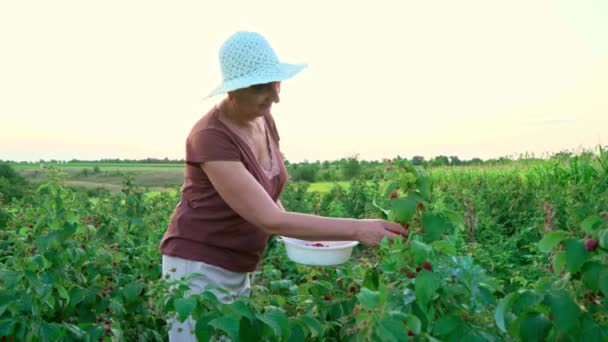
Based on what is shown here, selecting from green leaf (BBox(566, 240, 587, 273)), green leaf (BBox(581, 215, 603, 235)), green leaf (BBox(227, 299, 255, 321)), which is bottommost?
green leaf (BBox(227, 299, 255, 321))

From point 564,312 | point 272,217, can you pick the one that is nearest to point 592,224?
point 564,312

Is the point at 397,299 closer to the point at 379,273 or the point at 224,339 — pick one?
the point at 379,273

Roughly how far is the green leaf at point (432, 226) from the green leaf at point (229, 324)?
592mm

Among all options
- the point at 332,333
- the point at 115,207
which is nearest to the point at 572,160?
the point at 115,207

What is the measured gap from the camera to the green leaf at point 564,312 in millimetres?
1618

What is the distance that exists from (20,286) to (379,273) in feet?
4.70

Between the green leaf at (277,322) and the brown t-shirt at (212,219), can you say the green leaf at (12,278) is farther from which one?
the green leaf at (277,322)

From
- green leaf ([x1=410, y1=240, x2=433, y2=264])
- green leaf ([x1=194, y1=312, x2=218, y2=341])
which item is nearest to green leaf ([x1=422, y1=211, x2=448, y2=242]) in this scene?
green leaf ([x1=410, y1=240, x2=433, y2=264])

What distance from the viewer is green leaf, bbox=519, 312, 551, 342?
1.71 meters

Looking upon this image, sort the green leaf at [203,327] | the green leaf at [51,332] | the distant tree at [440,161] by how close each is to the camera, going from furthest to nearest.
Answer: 1. the distant tree at [440,161]
2. the green leaf at [51,332]
3. the green leaf at [203,327]

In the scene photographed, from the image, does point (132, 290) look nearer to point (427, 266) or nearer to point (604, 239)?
point (427, 266)

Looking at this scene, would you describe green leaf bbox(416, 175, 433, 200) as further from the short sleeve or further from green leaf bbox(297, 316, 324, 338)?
the short sleeve

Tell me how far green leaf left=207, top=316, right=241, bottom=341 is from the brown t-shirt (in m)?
0.81

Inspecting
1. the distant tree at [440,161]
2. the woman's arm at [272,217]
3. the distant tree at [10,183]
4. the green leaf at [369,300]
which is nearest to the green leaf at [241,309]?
the woman's arm at [272,217]
